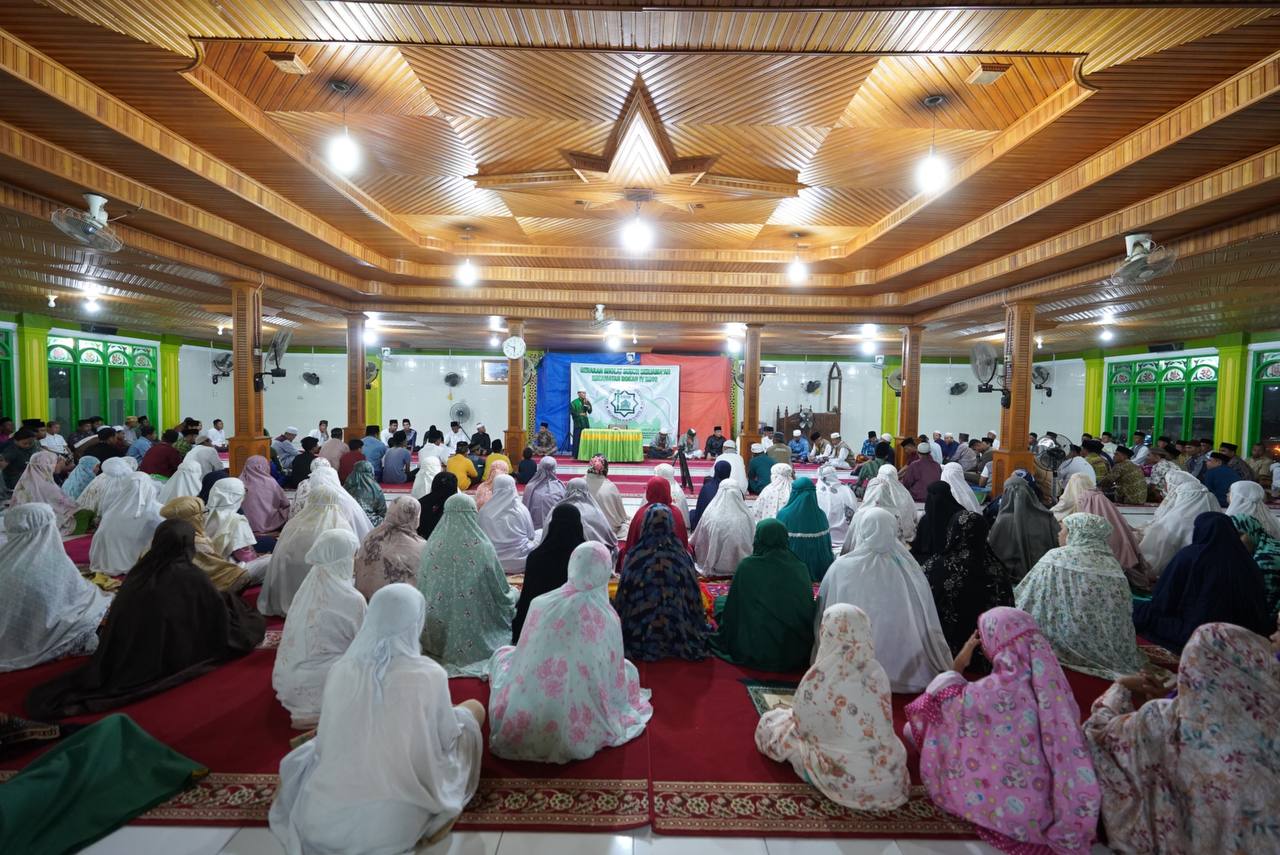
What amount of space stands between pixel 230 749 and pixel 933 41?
4670mm

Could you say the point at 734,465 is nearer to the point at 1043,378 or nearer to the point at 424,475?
the point at 424,475

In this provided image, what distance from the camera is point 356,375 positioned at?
1073cm

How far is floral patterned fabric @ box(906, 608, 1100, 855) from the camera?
212cm

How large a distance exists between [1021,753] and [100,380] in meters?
17.5

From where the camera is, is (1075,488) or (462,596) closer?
(462,596)

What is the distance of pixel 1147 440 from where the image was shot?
43.4 ft

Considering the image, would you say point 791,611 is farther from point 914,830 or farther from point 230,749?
point 230,749

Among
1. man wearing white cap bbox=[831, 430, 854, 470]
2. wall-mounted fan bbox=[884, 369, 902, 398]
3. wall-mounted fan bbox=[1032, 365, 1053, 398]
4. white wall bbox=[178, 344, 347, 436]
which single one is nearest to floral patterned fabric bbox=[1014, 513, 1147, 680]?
wall-mounted fan bbox=[884, 369, 902, 398]

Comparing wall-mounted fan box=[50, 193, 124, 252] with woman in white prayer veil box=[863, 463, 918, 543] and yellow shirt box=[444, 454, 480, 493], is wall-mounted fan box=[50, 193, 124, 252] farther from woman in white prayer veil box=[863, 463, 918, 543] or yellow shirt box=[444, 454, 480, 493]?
woman in white prayer veil box=[863, 463, 918, 543]

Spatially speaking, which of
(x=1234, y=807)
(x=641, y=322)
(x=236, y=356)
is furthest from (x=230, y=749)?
(x=641, y=322)

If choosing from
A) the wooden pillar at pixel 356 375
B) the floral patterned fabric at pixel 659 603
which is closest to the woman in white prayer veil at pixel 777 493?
the floral patterned fabric at pixel 659 603

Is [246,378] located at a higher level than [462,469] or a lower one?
higher

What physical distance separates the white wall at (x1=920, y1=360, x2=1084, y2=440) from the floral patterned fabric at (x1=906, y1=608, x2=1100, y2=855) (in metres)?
16.7

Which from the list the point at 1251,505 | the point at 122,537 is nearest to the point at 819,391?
the point at 1251,505
